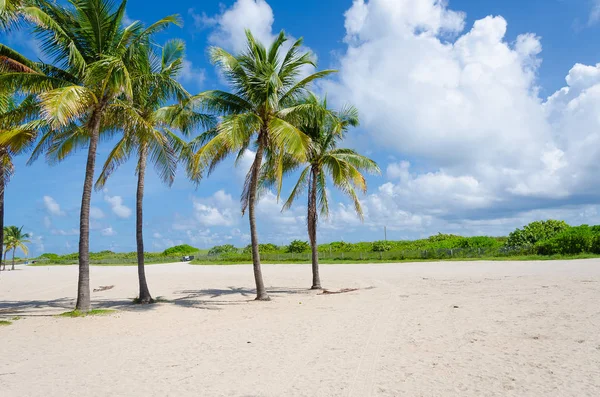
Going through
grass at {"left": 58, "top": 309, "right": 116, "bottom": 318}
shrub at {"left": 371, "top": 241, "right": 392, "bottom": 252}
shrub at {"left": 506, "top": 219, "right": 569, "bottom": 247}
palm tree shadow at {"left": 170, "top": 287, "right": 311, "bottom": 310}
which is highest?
shrub at {"left": 506, "top": 219, "right": 569, "bottom": 247}

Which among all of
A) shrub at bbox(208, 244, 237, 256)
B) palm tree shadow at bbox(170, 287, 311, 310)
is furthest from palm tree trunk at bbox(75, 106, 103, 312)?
shrub at bbox(208, 244, 237, 256)

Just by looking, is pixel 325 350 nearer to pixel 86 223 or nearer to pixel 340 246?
pixel 86 223

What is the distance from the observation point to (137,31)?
12.5 metres

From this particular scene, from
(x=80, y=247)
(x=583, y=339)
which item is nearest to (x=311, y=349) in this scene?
(x=583, y=339)

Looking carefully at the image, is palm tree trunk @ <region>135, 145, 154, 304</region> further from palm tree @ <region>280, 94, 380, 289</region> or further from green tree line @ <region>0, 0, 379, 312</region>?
palm tree @ <region>280, 94, 380, 289</region>

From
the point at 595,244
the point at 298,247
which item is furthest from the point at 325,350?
the point at 298,247

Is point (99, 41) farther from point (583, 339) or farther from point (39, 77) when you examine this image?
point (583, 339)

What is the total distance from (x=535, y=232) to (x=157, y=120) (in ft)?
112

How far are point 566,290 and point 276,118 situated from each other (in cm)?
1065

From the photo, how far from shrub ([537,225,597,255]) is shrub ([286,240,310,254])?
2786 centimetres

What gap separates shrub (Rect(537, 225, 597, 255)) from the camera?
29.6m

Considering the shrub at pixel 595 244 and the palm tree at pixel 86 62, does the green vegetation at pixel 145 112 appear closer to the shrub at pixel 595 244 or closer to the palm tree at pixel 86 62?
the palm tree at pixel 86 62

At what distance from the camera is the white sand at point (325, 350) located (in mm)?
5148

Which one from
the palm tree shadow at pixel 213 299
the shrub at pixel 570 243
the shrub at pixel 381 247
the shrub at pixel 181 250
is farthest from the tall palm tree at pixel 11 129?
the shrub at pixel 181 250
